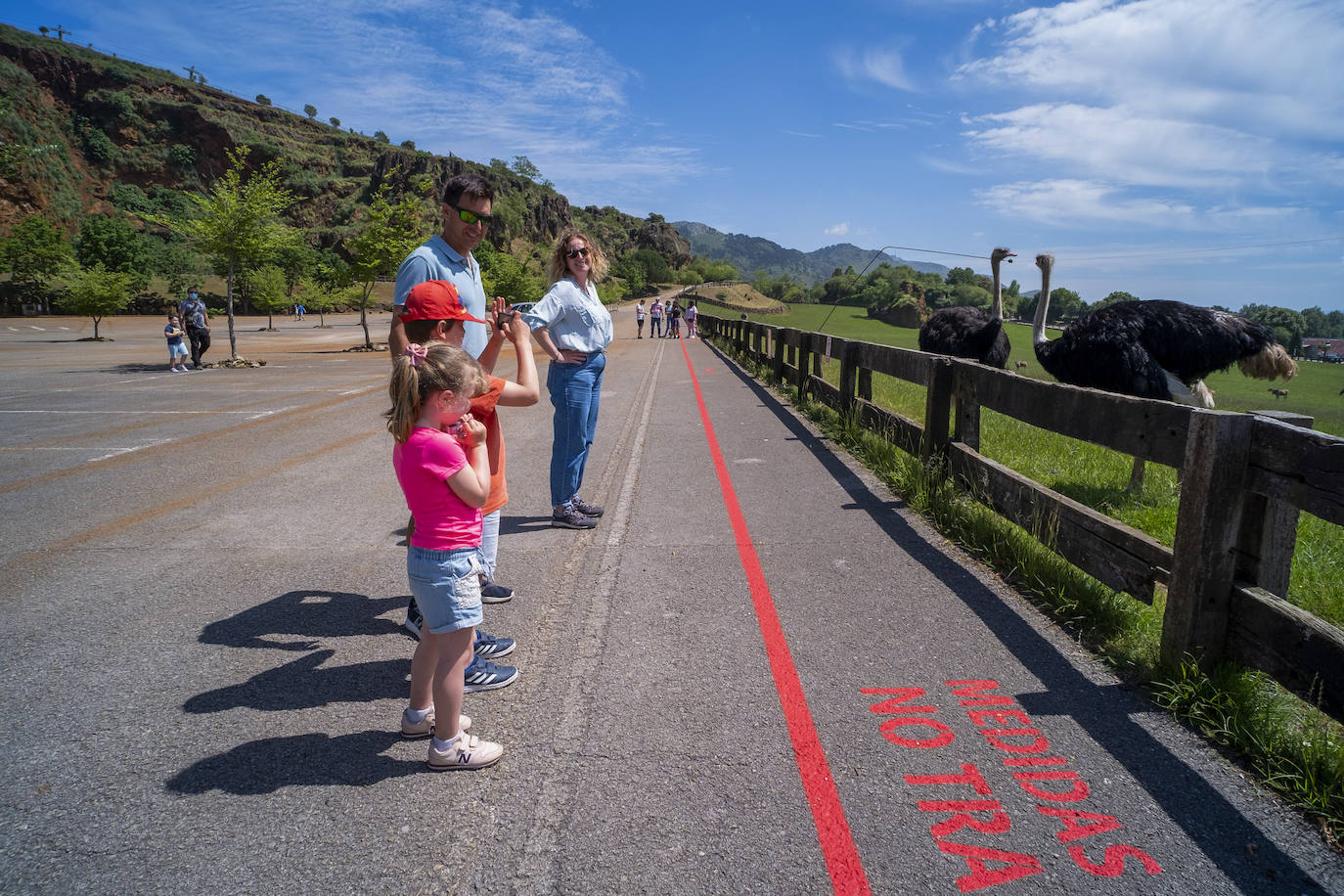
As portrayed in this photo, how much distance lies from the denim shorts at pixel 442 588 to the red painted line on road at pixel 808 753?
1.33 metres

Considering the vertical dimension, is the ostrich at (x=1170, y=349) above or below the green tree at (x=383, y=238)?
below

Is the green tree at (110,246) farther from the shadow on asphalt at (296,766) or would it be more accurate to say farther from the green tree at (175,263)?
the shadow on asphalt at (296,766)

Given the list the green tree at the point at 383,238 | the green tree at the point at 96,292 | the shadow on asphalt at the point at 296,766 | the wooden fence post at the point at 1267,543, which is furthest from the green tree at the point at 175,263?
Answer: the wooden fence post at the point at 1267,543

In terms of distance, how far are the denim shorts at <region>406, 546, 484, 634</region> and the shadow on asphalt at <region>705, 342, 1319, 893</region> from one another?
2.37 m

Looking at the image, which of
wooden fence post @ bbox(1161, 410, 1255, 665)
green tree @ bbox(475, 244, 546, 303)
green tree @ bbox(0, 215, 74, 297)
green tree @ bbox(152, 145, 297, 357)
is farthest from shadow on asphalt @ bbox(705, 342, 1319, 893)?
green tree @ bbox(0, 215, 74, 297)

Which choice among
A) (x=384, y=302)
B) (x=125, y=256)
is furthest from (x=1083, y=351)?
(x=125, y=256)

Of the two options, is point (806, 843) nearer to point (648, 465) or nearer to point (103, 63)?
point (648, 465)

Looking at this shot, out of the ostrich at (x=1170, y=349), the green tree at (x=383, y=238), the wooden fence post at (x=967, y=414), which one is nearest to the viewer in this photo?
the wooden fence post at (x=967, y=414)

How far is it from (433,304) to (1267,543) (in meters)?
3.61

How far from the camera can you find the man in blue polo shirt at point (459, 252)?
3695mm

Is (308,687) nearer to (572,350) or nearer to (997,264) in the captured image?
(572,350)

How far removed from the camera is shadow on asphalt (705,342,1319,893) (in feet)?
7.40

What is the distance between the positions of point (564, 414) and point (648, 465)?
269cm

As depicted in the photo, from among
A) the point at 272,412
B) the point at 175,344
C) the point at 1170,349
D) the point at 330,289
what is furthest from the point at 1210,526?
the point at 330,289
